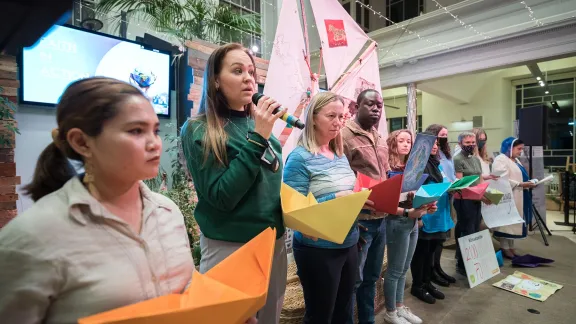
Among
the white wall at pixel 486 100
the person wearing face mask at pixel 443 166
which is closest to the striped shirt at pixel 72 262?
the person wearing face mask at pixel 443 166

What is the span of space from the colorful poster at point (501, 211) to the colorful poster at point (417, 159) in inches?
85.0

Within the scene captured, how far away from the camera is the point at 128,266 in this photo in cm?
63

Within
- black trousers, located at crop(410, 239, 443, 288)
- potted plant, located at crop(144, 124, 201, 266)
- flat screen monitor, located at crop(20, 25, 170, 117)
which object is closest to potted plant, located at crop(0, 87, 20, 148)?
flat screen monitor, located at crop(20, 25, 170, 117)

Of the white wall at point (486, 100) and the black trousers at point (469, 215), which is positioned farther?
the white wall at point (486, 100)

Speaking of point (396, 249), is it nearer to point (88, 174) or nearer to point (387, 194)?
point (387, 194)

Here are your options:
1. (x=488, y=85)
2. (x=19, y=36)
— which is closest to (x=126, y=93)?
(x=19, y=36)

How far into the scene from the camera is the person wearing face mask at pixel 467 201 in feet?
10.7

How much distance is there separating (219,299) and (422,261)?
8.26ft

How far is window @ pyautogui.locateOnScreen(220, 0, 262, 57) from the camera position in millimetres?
3685

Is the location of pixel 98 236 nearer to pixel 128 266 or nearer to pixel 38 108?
pixel 128 266

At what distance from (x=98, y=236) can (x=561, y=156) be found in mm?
11241

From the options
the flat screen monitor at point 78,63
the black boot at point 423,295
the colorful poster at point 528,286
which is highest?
the flat screen monitor at point 78,63

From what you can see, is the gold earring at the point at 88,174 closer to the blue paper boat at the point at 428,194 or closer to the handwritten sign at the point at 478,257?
the blue paper boat at the point at 428,194

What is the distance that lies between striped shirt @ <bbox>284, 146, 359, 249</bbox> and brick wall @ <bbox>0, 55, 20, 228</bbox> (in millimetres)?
1902
